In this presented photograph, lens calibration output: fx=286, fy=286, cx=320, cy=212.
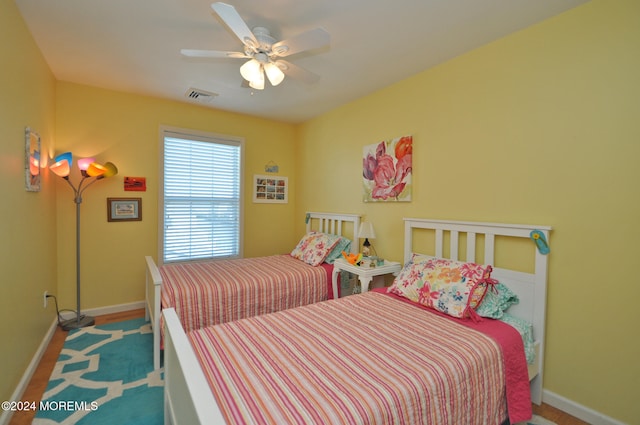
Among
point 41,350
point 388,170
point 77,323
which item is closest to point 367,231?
point 388,170

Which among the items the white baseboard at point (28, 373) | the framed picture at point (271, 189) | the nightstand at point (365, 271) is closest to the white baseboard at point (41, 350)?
the white baseboard at point (28, 373)

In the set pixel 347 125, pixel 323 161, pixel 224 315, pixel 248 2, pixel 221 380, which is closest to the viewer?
pixel 221 380

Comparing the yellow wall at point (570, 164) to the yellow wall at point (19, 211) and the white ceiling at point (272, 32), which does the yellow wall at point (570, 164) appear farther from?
the yellow wall at point (19, 211)

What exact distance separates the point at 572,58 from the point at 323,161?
8.37 ft

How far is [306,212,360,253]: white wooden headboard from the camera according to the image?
3.20 m

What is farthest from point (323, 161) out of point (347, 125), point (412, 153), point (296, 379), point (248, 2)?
point (296, 379)

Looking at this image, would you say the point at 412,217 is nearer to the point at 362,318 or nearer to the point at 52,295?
the point at 362,318

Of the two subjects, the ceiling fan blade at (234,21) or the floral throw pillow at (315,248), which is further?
the floral throw pillow at (315,248)

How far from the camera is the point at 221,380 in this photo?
1.13 m

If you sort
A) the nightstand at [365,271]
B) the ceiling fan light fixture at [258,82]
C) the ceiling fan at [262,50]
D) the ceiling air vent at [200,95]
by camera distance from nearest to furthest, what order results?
1. the ceiling fan at [262,50]
2. the ceiling fan light fixture at [258,82]
3. the nightstand at [365,271]
4. the ceiling air vent at [200,95]

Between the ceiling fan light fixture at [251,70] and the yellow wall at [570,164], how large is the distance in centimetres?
150

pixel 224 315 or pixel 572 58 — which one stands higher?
pixel 572 58

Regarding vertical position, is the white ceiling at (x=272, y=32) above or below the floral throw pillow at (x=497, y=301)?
above

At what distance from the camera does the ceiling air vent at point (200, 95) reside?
120 inches
